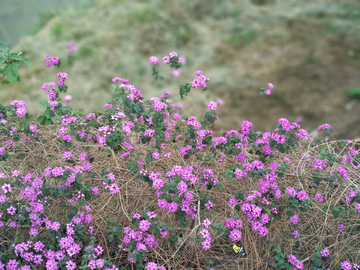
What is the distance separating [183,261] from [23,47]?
5.38 metres

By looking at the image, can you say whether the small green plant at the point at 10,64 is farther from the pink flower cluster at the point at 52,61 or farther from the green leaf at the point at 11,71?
the pink flower cluster at the point at 52,61

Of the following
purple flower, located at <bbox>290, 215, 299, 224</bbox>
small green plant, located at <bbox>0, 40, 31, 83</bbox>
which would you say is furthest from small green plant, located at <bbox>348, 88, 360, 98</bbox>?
small green plant, located at <bbox>0, 40, 31, 83</bbox>

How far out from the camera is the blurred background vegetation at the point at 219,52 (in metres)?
4.91

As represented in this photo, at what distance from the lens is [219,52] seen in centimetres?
608

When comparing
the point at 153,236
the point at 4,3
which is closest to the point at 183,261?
the point at 153,236

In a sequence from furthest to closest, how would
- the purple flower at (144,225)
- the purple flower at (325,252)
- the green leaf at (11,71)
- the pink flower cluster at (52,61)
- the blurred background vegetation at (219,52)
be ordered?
the blurred background vegetation at (219,52)
the pink flower cluster at (52,61)
the green leaf at (11,71)
the purple flower at (325,252)
the purple flower at (144,225)

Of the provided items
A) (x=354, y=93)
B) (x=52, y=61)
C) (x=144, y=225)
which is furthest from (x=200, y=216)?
(x=354, y=93)

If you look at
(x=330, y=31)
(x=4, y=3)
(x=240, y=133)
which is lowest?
(x=330, y=31)

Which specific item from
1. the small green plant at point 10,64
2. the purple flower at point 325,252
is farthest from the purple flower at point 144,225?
the small green plant at point 10,64

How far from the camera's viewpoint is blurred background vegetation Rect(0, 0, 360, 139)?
193 inches

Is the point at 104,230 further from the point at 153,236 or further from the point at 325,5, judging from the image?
the point at 325,5

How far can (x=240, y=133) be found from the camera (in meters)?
2.10

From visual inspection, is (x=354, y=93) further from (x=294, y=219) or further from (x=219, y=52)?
(x=294, y=219)

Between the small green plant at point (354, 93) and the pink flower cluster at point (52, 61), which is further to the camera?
the small green plant at point (354, 93)
